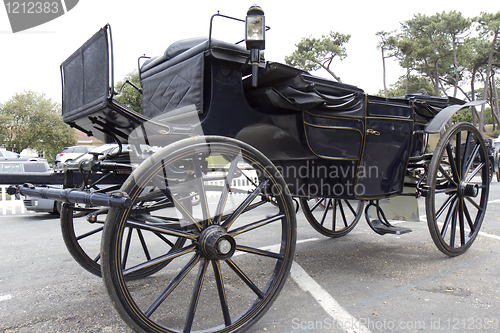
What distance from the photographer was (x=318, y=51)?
83.4 ft

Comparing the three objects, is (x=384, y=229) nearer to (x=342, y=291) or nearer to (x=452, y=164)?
(x=452, y=164)

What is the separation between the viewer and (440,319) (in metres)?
2.29

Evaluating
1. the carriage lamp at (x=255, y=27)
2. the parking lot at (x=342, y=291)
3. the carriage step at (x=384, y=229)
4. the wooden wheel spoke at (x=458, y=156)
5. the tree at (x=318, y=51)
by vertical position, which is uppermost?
the tree at (x=318, y=51)

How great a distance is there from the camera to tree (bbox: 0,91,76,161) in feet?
91.1

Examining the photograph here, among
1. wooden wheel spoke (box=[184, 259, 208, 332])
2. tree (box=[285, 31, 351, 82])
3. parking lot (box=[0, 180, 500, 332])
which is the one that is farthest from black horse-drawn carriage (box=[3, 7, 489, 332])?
tree (box=[285, 31, 351, 82])

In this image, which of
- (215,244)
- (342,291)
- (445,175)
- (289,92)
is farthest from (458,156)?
(215,244)

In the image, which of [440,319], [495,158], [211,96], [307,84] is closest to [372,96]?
[307,84]

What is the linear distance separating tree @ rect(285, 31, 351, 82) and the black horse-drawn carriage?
22.8 m

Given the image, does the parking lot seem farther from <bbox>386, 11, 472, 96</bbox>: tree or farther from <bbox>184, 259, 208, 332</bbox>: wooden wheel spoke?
<bbox>386, 11, 472, 96</bbox>: tree

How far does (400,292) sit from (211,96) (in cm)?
210

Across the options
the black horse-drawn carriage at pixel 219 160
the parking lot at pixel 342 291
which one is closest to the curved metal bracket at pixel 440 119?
the black horse-drawn carriage at pixel 219 160

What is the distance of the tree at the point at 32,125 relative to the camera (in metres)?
27.8

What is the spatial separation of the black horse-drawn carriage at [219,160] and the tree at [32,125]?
29.1 meters

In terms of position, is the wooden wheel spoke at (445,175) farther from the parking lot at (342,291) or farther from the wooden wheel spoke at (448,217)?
the parking lot at (342,291)
